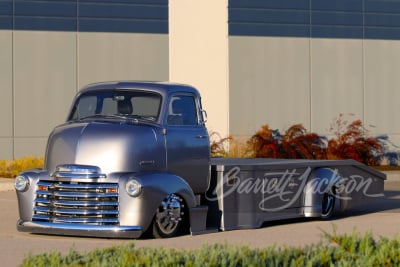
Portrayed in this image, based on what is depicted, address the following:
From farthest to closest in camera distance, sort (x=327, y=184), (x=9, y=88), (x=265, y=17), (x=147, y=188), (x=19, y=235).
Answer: (x=265, y=17), (x=9, y=88), (x=327, y=184), (x=19, y=235), (x=147, y=188)

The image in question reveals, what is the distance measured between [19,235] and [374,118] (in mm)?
20389

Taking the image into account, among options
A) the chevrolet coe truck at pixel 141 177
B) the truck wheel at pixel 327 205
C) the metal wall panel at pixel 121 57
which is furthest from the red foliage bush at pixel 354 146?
the chevrolet coe truck at pixel 141 177

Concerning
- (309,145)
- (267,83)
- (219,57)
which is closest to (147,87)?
(309,145)

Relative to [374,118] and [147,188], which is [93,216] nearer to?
[147,188]

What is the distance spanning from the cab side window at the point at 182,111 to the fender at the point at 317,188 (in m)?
2.64

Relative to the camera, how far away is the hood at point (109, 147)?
43.5 ft

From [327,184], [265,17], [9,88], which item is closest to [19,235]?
[327,184]

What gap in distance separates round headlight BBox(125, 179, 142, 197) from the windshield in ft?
4.24

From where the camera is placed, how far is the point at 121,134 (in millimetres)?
13414

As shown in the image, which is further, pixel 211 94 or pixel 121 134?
pixel 211 94

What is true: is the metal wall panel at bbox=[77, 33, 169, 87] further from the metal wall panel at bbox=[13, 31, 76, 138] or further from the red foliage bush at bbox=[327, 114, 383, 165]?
the red foliage bush at bbox=[327, 114, 383, 165]

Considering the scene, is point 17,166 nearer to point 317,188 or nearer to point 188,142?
point 317,188

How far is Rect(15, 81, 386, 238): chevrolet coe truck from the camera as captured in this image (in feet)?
43.2

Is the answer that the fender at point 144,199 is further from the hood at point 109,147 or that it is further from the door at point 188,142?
the door at point 188,142
